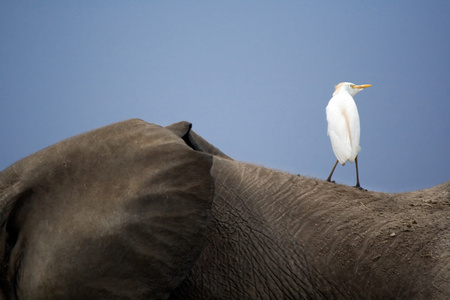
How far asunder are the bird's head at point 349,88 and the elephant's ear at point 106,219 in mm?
3110

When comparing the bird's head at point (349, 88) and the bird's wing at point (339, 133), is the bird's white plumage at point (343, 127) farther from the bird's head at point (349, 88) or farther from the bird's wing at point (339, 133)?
the bird's head at point (349, 88)

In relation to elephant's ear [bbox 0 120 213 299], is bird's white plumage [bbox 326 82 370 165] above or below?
below

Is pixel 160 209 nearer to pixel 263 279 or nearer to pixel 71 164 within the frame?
pixel 71 164

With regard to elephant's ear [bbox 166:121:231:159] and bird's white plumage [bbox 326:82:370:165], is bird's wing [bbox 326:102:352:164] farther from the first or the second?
elephant's ear [bbox 166:121:231:159]

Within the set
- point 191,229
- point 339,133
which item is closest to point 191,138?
point 191,229

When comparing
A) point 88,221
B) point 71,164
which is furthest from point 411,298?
point 71,164

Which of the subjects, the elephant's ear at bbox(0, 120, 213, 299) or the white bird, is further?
the white bird

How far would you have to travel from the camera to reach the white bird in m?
4.00

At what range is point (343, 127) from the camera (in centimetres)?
424

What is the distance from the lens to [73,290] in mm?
1915

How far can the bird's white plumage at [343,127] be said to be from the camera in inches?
158

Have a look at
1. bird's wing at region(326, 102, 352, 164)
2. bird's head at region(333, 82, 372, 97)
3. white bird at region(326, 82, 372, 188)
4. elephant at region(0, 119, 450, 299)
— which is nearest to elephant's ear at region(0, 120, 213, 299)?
elephant at region(0, 119, 450, 299)

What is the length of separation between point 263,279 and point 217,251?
0.22 metres

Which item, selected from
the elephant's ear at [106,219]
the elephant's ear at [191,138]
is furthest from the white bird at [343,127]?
the elephant's ear at [106,219]
